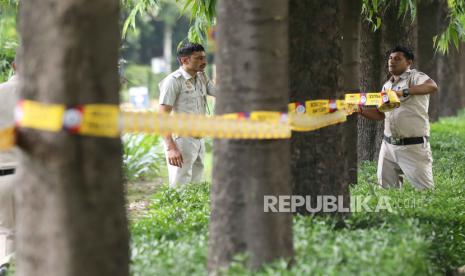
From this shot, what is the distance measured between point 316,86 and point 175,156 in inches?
106

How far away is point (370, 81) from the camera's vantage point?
11.8m

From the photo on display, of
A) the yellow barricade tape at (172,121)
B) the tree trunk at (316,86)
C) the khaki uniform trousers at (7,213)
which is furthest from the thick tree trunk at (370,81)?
the khaki uniform trousers at (7,213)

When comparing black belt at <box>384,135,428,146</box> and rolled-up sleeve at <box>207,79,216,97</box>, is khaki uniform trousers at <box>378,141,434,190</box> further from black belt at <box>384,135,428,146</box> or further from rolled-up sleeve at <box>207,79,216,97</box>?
rolled-up sleeve at <box>207,79,216,97</box>

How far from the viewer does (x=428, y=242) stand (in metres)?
5.55

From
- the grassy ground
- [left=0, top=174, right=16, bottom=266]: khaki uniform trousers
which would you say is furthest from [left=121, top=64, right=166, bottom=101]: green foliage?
the grassy ground

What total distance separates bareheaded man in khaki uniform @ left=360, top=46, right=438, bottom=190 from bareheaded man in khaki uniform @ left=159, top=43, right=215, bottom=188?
1.90 metres

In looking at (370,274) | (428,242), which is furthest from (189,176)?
(370,274)

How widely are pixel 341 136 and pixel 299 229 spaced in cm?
126

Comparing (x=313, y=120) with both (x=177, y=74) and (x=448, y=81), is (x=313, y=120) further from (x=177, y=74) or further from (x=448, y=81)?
(x=448, y=81)

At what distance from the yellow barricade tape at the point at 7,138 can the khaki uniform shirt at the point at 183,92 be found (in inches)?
193

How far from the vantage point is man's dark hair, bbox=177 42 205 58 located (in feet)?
29.5

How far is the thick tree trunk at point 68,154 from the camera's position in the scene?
4102mm

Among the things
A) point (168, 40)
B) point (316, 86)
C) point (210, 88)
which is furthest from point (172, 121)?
point (168, 40)

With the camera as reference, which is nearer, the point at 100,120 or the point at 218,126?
the point at 100,120
